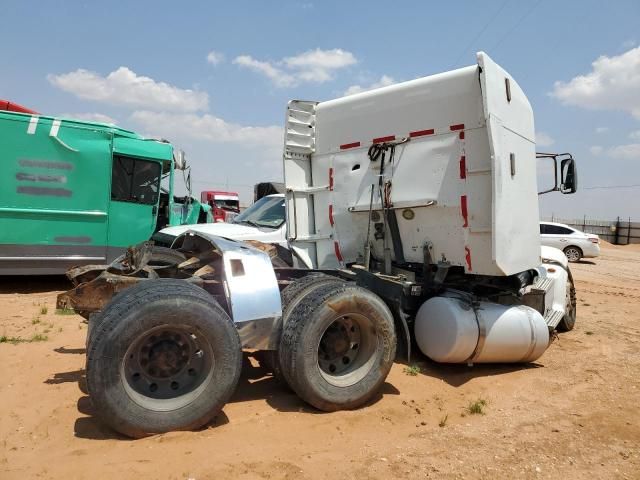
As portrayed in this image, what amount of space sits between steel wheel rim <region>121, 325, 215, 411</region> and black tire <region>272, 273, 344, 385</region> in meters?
0.70

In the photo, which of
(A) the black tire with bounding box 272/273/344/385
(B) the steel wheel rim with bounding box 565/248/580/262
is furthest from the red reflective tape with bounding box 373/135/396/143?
(B) the steel wheel rim with bounding box 565/248/580/262

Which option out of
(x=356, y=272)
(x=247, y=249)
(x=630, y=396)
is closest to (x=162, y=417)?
(x=247, y=249)

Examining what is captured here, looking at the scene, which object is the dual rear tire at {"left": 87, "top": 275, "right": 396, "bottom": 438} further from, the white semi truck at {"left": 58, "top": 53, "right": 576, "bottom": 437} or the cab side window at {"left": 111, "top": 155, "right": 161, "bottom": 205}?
the cab side window at {"left": 111, "top": 155, "right": 161, "bottom": 205}

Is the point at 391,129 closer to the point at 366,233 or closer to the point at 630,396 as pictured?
the point at 366,233

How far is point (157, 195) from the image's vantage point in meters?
10.2

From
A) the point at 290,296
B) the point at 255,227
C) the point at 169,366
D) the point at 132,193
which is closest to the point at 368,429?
the point at 290,296

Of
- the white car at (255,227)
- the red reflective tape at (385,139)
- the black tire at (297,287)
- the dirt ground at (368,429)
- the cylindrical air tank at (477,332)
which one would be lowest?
the dirt ground at (368,429)

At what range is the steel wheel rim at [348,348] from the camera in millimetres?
3955

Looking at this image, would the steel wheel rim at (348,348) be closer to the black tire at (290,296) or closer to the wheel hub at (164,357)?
the black tire at (290,296)

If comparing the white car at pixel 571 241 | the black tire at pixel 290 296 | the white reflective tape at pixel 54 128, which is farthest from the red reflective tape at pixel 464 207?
the white car at pixel 571 241

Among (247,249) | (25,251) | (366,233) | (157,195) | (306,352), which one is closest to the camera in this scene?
(306,352)

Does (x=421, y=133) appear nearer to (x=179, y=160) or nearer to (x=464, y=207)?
(x=464, y=207)

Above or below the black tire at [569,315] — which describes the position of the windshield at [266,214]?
above

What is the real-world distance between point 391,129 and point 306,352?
2798mm
